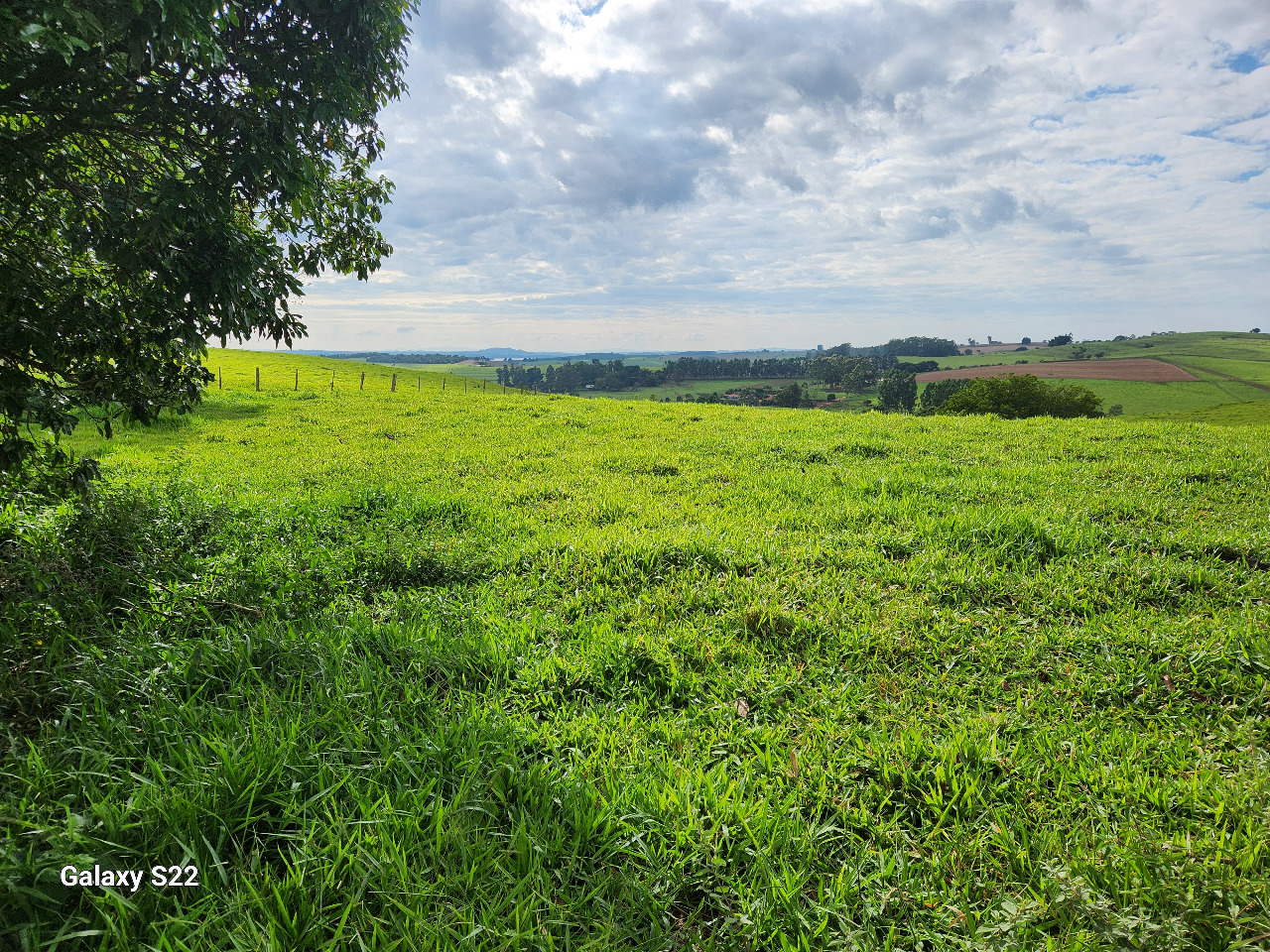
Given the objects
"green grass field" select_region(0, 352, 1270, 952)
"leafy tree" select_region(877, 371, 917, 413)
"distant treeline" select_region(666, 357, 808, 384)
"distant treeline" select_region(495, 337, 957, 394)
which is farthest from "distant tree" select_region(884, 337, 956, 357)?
"green grass field" select_region(0, 352, 1270, 952)

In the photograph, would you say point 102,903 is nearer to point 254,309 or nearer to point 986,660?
point 254,309

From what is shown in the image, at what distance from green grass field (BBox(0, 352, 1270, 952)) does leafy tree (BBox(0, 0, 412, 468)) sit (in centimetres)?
184

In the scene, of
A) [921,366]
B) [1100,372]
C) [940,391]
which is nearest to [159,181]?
[940,391]

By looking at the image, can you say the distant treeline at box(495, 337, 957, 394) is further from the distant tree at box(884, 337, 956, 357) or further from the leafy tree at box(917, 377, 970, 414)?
the leafy tree at box(917, 377, 970, 414)

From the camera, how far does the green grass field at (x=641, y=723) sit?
7.70 feet

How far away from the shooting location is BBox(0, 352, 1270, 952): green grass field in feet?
7.70

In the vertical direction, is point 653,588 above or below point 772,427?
below

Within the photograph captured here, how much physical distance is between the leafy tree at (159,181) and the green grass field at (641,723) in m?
1.84

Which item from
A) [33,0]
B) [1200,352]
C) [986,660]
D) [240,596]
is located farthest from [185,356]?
[1200,352]

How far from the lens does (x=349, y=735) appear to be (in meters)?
3.20

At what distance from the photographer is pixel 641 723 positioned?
3637 mm

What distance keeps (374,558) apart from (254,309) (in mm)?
2666

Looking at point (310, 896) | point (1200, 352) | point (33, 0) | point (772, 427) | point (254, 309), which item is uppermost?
point (1200, 352)

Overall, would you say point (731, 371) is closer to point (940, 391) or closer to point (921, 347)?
point (921, 347)
